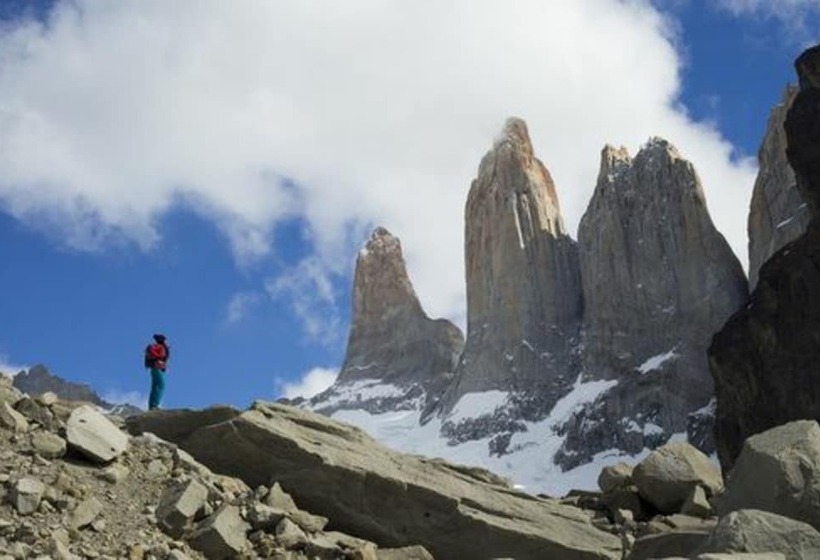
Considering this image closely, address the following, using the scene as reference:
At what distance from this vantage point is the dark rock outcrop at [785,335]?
103000mm

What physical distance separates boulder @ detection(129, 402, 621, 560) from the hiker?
635cm

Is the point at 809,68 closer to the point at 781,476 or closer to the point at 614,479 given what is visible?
the point at 614,479

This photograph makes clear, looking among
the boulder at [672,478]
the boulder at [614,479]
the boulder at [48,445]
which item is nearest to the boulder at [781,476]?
the boulder at [672,478]

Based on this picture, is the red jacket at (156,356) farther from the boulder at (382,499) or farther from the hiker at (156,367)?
the boulder at (382,499)

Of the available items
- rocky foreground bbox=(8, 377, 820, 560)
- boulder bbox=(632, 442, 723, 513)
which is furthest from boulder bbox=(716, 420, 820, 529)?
boulder bbox=(632, 442, 723, 513)

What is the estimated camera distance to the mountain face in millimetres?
167750

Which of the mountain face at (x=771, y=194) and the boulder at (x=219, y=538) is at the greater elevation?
the mountain face at (x=771, y=194)

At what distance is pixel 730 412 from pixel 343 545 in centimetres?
9809

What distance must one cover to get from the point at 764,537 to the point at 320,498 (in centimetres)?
956

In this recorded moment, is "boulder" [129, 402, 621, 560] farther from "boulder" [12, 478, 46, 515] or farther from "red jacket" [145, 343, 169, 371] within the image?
"red jacket" [145, 343, 169, 371]

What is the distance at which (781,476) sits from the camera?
16047 mm

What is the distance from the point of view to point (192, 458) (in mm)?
20328

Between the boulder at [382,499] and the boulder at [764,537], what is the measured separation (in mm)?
7030

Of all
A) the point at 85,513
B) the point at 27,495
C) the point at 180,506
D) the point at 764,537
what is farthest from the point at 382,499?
the point at 764,537
